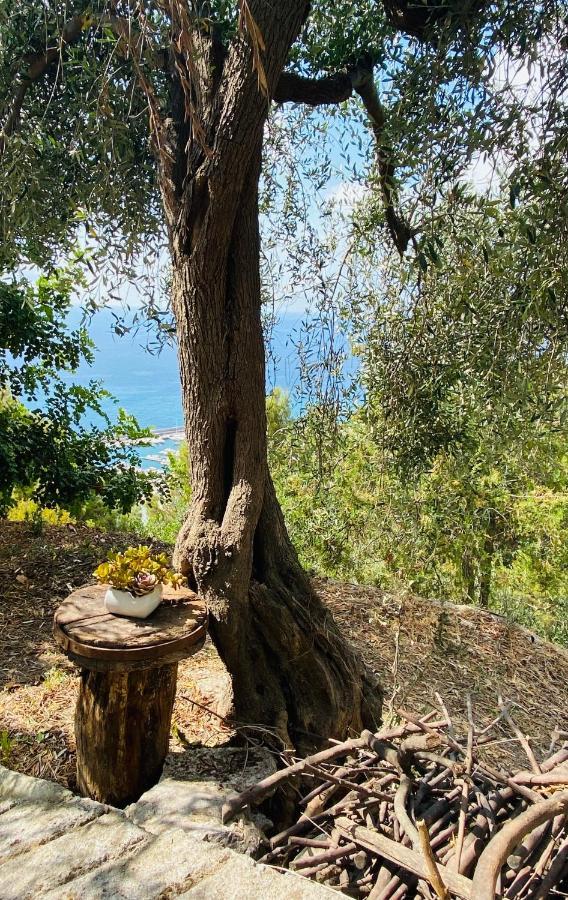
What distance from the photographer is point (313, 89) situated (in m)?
3.96

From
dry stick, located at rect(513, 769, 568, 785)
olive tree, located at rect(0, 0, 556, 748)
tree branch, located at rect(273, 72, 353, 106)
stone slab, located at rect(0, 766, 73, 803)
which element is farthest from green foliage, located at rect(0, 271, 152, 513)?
dry stick, located at rect(513, 769, 568, 785)

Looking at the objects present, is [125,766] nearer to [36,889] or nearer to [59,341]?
[36,889]

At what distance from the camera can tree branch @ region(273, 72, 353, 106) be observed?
389 centimetres

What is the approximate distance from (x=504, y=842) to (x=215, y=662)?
10.6ft

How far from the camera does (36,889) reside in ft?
5.70

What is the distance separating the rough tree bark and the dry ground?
37 centimetres

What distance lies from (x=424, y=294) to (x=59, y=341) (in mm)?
4330

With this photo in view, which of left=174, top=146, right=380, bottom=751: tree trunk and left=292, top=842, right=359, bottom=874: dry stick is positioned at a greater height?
left=174, top=146, right=380, bottom=751: tree trunk

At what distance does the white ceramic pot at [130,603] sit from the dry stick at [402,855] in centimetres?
134

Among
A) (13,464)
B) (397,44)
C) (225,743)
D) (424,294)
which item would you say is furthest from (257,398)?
(13,464)

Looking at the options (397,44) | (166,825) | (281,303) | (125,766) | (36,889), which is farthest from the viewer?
(281,303)

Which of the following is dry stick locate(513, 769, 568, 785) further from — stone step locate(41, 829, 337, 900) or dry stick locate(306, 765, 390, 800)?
stone step locate(41, 829, 337, 900)

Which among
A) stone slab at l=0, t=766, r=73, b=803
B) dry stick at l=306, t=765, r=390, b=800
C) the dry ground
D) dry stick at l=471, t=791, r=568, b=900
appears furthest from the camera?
the dry ground

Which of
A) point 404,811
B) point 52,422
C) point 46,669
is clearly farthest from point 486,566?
point 404,811
